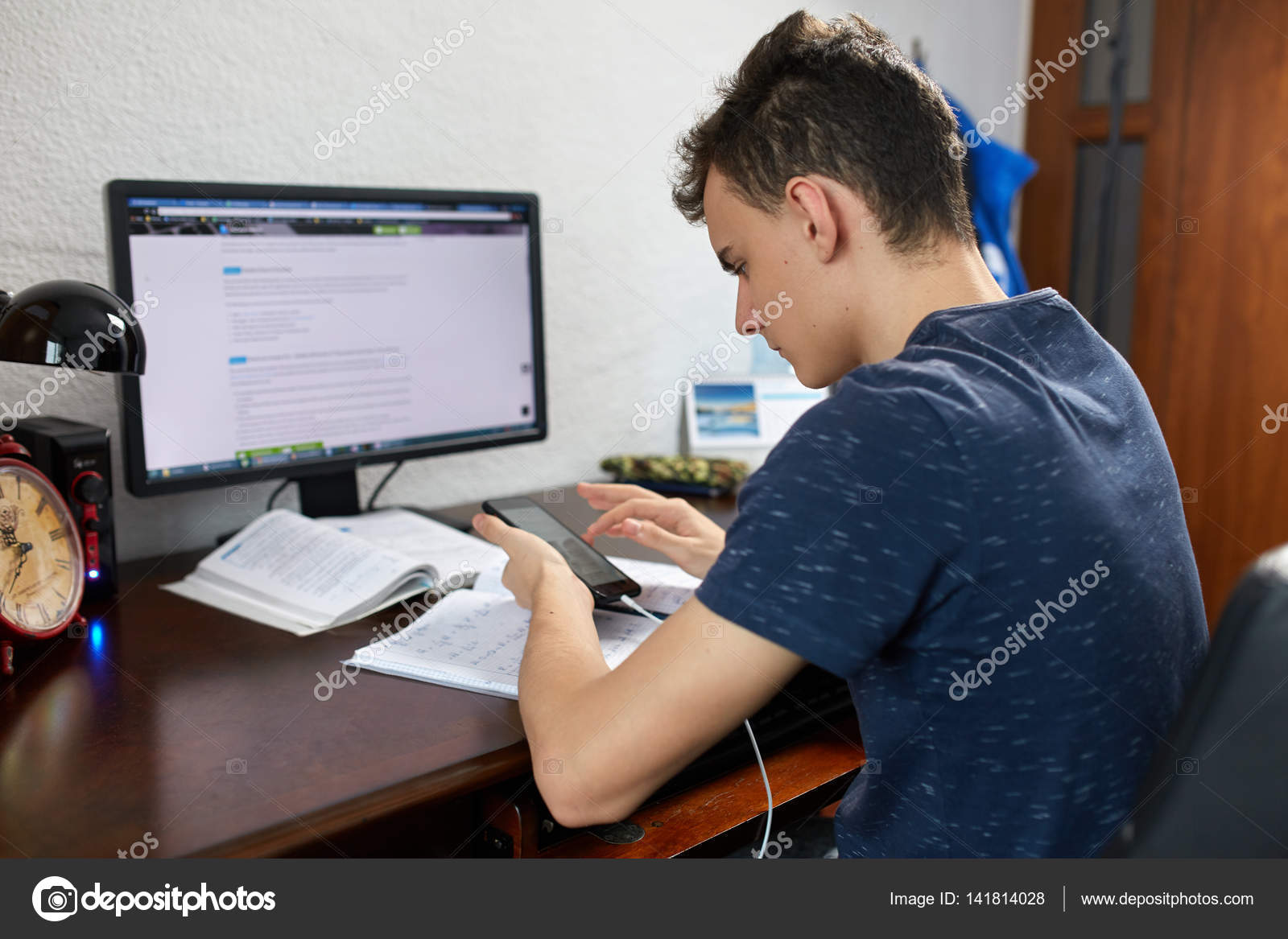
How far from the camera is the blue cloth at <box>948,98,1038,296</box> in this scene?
230 centimetres

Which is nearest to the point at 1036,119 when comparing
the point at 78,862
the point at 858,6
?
the point at 858,6

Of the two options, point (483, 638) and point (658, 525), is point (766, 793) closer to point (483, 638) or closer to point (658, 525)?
point (483, 638)

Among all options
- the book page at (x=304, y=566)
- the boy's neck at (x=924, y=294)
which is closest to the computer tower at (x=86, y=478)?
the book page at (x=304, y=566)

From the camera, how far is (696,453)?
A: 6.15ft

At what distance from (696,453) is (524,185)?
0.56m

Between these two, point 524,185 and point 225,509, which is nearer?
point 225,509

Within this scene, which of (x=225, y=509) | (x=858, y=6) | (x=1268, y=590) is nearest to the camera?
(x=1268, y=590)

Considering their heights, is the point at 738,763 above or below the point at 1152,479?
below

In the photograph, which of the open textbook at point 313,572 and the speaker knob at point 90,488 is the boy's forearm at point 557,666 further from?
the speaker knob at point 90,488

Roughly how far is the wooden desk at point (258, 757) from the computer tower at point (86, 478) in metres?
0.04

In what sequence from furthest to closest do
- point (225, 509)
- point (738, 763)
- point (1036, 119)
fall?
point (1036, 119)
point (225, 509)
point (738, 763)

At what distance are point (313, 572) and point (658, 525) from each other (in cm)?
40

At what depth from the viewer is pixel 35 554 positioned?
969mm

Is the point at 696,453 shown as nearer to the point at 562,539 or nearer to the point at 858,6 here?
the point at 562,539
